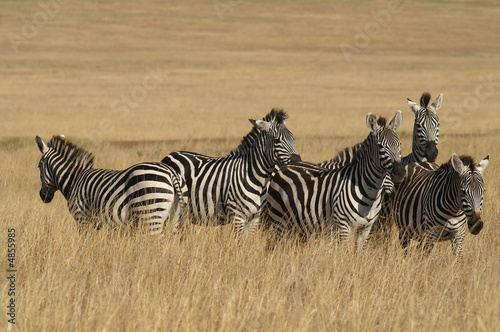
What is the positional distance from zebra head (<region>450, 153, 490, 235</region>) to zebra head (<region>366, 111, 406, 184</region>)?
59 cm

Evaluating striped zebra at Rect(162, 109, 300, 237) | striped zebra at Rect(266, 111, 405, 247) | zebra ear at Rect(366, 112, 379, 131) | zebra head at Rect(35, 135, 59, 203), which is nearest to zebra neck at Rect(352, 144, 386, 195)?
striped zebra at Rect(266, 111, 405, 247)

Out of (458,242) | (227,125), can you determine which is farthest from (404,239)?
(227,125)

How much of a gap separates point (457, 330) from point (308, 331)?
1175 millimetres

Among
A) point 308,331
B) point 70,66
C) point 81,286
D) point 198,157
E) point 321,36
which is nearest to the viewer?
point 308,331

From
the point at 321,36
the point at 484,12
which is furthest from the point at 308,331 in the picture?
the point at 484,12

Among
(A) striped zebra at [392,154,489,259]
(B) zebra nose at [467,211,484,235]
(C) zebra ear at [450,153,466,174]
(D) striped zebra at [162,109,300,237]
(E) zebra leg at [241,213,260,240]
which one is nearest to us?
(B) zebra nose at [467,211,484,235]

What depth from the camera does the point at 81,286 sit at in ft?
18.1

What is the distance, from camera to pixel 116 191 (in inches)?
293

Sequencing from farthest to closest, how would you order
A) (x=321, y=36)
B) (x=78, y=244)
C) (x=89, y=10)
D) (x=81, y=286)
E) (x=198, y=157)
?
1. (x=89, y=10)
2. (x=321, y=36)
3. (x=198, y=157)
4. (x=78, y=244)
5. (x=81, y=286)

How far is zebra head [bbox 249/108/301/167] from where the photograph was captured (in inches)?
324

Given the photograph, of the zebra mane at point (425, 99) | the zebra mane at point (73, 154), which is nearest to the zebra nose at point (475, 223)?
the zebra mane at point (425, 99)

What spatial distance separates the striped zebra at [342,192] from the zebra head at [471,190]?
2.02 ft

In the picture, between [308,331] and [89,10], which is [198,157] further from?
[89,10]

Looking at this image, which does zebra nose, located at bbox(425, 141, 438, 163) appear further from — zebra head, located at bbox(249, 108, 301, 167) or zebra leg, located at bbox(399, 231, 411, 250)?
zebra head, located at bbox(249, 108, 301, 167)
